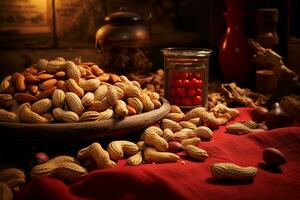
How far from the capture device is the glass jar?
93.0 inches

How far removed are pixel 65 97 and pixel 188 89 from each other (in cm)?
80

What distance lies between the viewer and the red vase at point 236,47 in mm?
3254

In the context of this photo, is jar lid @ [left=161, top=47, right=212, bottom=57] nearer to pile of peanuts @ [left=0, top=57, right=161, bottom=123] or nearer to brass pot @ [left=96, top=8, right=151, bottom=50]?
pile of peanuts @ [left=0, top=57, right=161, bottom=123]

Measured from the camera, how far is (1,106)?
1.81m

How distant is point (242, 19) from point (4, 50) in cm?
198

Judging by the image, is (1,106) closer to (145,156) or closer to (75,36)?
(145,156)

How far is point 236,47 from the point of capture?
3258mm

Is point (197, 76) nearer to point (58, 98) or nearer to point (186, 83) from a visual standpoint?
point (186, 83)

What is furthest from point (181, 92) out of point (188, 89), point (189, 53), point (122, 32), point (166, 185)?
point (166, 185)

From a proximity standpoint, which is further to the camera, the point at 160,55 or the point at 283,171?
the point at 160,55

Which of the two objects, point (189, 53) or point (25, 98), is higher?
point (189, 53)

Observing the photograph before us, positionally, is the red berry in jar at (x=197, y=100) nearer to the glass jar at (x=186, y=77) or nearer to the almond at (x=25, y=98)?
the glass jar at (x=186, y=77)

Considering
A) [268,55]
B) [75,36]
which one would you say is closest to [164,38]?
[75,36]

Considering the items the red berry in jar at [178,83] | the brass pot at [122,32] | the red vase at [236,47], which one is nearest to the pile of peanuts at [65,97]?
the red berry in jar at [178,83]
